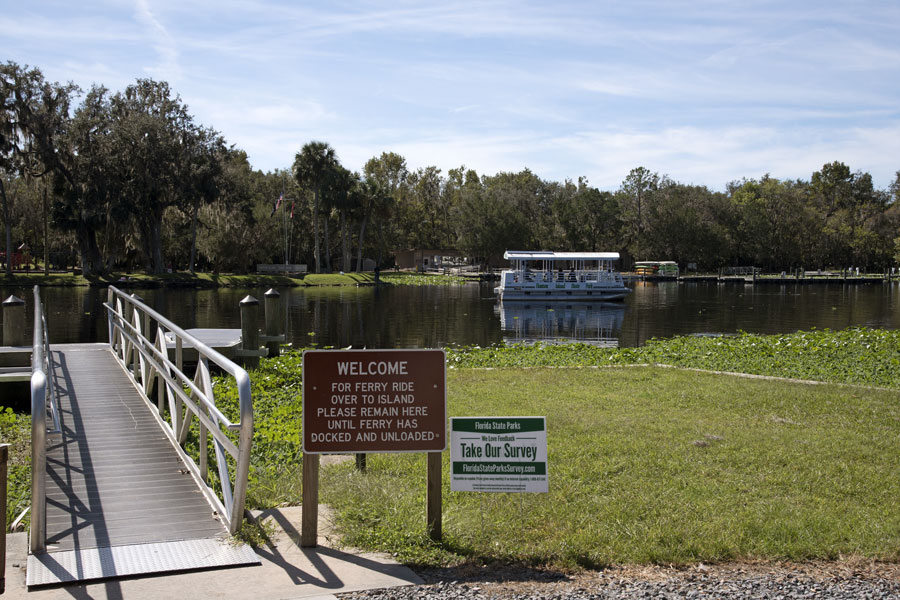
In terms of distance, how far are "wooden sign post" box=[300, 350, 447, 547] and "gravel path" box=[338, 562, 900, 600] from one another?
27.9 inches

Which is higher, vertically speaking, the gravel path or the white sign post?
the white sign post

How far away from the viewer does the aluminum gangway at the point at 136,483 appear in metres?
4.65

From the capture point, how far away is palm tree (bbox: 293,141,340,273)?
70.2m

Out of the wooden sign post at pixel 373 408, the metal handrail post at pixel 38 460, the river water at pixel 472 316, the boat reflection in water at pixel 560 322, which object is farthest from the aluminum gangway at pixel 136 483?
the boat reflection in water at pixel 560 322

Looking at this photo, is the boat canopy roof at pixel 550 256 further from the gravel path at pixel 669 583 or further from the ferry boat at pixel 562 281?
the gravel path at pixel 669 583

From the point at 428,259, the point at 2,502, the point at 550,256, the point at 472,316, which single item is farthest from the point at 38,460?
the point at 428,259

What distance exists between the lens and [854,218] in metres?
101

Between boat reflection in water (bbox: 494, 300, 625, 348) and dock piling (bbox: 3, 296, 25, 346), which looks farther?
boat reflection in water (bbox: 494, 300, 625, 348)

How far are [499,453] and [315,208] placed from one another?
2693 inches

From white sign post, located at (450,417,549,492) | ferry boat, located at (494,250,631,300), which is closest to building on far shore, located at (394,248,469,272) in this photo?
ferry boat, located at (494,250,631,300)

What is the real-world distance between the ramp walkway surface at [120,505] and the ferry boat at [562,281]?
1739 inches

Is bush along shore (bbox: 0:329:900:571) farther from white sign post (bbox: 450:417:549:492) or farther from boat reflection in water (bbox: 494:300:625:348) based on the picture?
boat reflection in water (bbox: 494:300:625:348)

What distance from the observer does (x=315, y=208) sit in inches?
2837

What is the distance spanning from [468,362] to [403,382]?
36.4 feet
